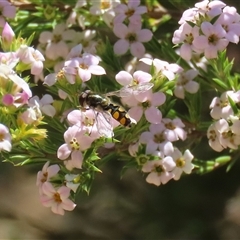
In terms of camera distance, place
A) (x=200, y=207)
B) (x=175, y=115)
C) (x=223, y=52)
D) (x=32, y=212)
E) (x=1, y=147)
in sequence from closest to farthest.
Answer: (x=1, y=147)
(x=223, y=52)
(x=175, y=115)
(x=200, y=207)
(x=32, y=212)

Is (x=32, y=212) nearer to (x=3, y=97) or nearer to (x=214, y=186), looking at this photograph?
(x=214, y=186)

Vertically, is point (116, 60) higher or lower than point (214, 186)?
higher

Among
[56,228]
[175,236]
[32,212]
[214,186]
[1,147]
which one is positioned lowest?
[32,212]

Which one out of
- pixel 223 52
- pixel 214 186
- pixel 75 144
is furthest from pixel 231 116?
pixel 214 186

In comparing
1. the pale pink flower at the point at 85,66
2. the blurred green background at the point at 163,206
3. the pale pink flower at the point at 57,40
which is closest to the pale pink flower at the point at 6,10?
the pale pink flower at the point at 57,40

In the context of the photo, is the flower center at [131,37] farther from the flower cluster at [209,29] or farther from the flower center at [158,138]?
the flower center at [158,138]

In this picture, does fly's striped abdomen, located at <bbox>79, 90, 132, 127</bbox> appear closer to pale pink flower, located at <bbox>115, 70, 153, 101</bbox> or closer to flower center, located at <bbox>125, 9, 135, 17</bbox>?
pale pink flower, located at <bbox>115, 70, 153, 101</bbox>
